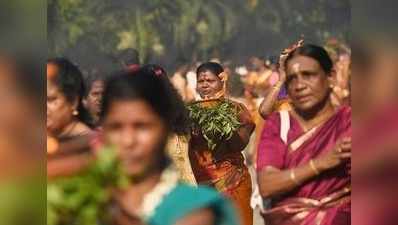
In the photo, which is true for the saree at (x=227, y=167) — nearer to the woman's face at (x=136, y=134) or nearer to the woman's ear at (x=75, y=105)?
the woman's face at (x=136, y=134)

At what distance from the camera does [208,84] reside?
3.27 meters

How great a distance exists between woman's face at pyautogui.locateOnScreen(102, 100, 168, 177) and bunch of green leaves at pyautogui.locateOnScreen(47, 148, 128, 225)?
6 cm

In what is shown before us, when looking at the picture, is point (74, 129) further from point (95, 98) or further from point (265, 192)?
point (265, 192)

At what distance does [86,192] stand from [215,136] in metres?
0.64

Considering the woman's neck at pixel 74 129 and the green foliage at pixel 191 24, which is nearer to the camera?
the green foliage at pixel 191 24

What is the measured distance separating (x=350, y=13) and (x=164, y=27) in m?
0.83

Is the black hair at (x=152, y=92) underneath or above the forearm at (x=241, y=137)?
above

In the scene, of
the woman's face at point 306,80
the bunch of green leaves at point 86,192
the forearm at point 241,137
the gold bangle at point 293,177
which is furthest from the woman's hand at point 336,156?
the bunch of green leaves at point 86,192

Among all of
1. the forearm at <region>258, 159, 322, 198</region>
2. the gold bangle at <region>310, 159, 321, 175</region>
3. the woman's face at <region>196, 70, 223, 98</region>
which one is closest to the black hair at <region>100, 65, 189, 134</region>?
the woman's face at <region>196, 70, 223, 98</region>

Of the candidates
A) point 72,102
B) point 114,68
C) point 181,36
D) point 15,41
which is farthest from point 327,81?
point 15,41

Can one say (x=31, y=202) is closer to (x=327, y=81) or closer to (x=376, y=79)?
(x=327, y=81)

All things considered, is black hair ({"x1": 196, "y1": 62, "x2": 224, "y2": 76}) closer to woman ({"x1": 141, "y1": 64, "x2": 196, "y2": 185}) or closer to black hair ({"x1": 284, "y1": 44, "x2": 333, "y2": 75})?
woman ({"x1": 141, "y1": 64, "x2": 196, "y2": 185})

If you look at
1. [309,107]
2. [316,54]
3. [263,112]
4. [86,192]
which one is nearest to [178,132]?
[263,112]

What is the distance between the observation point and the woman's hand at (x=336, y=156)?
325cm
